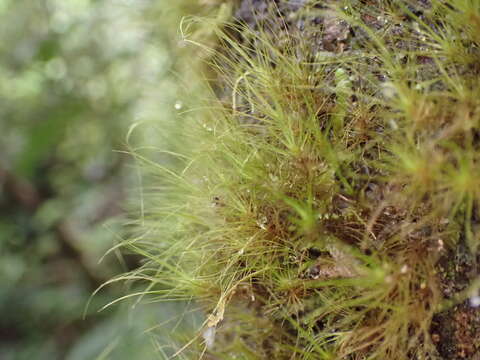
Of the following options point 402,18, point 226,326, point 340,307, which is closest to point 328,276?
point 340,307

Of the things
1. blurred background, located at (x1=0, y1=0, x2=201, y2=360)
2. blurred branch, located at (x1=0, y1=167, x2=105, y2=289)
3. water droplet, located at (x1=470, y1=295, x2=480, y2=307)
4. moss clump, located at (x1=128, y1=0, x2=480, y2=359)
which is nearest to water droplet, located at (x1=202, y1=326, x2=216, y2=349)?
moss clump, located at (x1=128, y1=0, x2=480, y2=359)

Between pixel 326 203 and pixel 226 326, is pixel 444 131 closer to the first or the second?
pixel 326 203

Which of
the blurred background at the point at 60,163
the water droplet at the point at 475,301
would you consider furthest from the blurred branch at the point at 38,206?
the water droplet at the point at 475,301

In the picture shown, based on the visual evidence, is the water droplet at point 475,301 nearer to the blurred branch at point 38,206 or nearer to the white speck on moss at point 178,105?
the white speck on moss at point 178,105

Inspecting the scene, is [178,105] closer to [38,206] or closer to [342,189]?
[342,189]

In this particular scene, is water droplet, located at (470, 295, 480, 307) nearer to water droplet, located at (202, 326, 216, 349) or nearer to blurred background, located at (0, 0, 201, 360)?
water droplet, located at (202, 326, 216, 349)

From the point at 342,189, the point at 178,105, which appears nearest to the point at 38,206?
the point at 178,105
